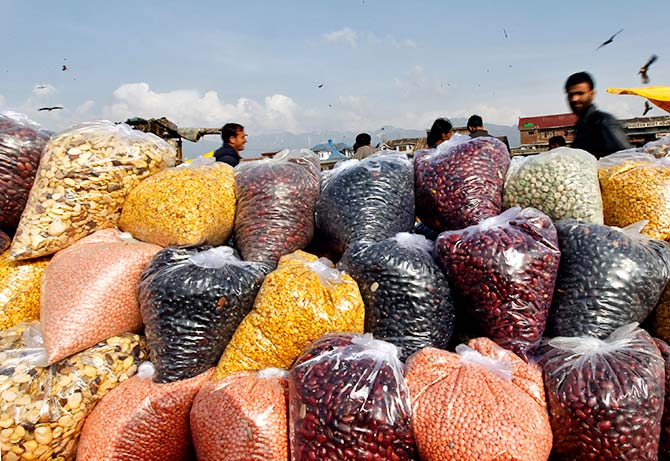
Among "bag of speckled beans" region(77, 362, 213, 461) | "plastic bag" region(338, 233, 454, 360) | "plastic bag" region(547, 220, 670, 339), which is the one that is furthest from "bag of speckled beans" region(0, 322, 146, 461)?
"plastic bag" region(547, 220, 670, 339)

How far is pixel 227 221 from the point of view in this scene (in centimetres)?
204

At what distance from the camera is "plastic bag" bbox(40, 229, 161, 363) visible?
1.68m

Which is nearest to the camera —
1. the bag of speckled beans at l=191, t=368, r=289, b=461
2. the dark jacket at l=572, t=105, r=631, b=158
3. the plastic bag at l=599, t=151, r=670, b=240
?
the bag of speckled beans at l=191, t=368, r=289, b=461

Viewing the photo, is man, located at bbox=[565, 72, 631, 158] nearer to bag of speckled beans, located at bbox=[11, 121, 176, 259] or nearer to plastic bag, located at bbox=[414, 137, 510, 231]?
plastic bag, located at bbox=[414, 137, 510, 231]

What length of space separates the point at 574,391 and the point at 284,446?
0.88 m

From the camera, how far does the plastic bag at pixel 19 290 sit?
1916mm

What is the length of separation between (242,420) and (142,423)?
0.43 metres

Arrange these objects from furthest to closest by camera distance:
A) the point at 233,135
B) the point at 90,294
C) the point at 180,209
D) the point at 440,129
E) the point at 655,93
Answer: the point at 440,129
the point at 233,135
the point at 655,93
the point at 180,209
the point at 90,294

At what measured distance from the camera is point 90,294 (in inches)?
67.9

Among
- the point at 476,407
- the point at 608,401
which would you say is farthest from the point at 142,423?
the point at 608,401

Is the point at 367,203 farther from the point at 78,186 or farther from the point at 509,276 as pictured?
the point at 78,186

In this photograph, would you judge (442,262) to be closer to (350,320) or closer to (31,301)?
(350,320)

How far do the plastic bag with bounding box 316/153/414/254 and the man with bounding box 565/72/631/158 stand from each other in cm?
150

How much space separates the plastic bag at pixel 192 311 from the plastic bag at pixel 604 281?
3.64 ft
